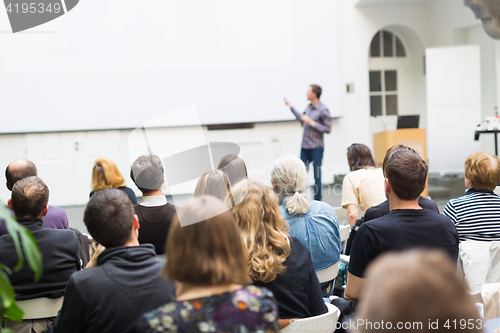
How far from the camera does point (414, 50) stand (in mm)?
7840

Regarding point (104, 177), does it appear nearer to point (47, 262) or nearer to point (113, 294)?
point (47, 262)

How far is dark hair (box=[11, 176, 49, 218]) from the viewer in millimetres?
1926

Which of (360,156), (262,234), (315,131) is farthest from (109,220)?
(315,131)

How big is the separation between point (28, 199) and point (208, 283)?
4.25 ft

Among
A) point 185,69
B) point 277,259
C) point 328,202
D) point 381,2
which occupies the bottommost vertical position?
point 328,202

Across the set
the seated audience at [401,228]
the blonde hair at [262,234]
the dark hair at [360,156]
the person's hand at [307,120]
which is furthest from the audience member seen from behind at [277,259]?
the person's hand at [307,120]

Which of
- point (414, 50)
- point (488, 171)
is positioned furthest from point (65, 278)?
point (414, 50)

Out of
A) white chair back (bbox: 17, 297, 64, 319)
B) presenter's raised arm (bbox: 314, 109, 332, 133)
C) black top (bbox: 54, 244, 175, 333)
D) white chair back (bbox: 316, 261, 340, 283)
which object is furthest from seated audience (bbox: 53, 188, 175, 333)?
presenter's raised arm (bbox: 314, 109, 332, 133)

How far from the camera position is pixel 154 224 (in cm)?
229

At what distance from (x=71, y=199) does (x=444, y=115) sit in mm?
5871

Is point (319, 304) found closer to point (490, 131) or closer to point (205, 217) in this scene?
point (205, 217)

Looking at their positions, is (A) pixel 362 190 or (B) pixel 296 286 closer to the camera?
(B) pixel 296 286

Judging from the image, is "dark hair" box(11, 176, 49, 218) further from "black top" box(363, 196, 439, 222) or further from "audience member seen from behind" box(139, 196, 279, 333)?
"black top" box(363, 196, 439, 222)

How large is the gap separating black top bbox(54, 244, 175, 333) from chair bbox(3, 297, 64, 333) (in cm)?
53
